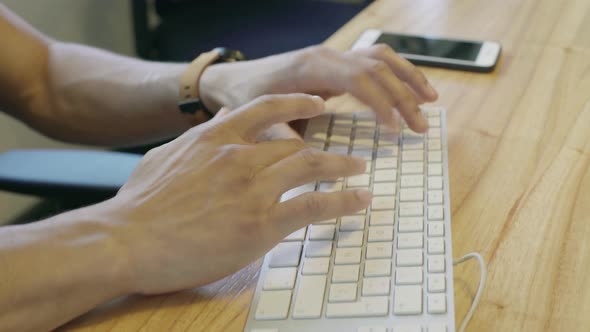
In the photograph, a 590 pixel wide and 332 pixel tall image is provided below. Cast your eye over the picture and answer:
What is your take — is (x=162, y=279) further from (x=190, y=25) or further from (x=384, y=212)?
(x=190, y=25)

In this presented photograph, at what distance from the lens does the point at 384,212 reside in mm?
593

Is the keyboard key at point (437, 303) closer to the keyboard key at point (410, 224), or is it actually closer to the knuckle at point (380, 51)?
the keyboard key at point (410, 224)

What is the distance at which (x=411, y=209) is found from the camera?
23.3 inches

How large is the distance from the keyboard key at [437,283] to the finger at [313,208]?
10 centimetres

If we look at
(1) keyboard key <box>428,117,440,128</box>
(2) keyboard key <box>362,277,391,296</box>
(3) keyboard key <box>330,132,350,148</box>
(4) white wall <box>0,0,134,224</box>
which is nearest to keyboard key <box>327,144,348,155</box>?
(3) keyboard key <box>330,132,350,148</box>

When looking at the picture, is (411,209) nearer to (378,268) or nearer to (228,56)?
(378,268)

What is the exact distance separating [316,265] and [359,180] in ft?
0.45

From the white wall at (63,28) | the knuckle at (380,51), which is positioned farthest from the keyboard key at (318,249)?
the white wall at (63,28)

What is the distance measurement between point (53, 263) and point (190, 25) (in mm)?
1147

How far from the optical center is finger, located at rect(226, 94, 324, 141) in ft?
2.10

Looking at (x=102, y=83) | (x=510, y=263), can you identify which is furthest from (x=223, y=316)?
(x=102, y=83)

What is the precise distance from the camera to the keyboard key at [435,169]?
2.14ft

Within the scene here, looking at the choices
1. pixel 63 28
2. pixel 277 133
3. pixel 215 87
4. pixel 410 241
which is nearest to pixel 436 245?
pixel 410 241

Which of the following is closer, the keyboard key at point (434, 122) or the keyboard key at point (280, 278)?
the keyboard key at point (280, 278)
